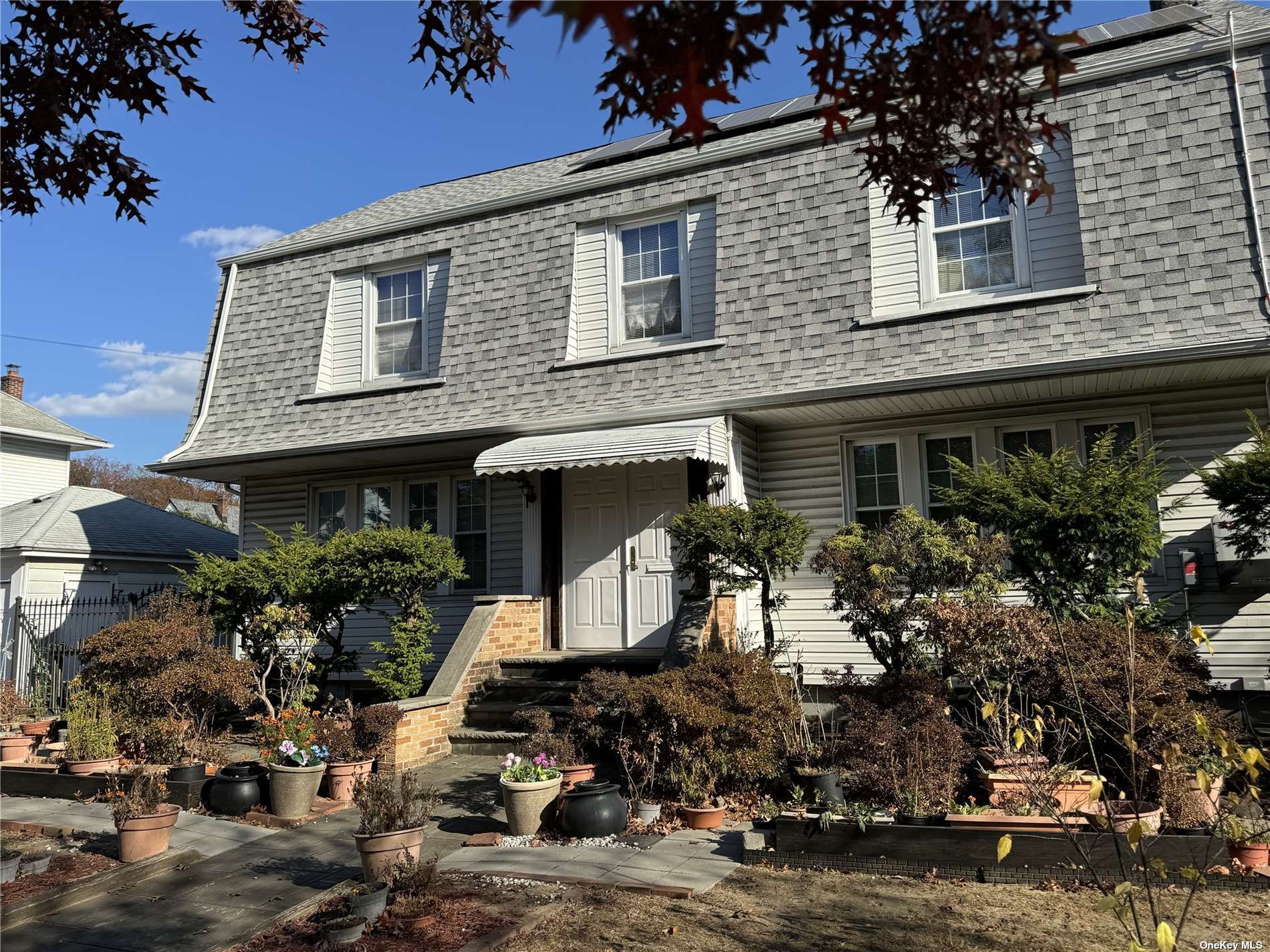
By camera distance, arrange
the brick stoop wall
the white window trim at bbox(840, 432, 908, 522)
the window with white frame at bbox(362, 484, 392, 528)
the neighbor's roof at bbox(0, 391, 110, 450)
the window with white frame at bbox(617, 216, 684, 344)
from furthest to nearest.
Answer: the neighbor's roof at bbox(0, 391, 110, 450) < the window with white frame at bbox(362, 484, 392, 528) < the window with white frame at bbox(617, 216, 684, 344) < the white window trim at bbox(840, 432, 908, 522) < the brick stoop wall

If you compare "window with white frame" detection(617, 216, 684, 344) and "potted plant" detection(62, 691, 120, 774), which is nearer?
"potted plant" detection(62, 691, 120, 774)

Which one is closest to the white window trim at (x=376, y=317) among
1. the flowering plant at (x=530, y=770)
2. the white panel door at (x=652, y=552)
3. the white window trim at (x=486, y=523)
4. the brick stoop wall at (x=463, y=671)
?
the white window trim at (x=486, y=523)

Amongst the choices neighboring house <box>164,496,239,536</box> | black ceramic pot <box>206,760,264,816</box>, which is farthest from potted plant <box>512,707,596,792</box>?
neighboring house <box>164,496,239,536</box>

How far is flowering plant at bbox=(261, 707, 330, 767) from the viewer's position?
7859 millimetres

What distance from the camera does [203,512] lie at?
1503 inches

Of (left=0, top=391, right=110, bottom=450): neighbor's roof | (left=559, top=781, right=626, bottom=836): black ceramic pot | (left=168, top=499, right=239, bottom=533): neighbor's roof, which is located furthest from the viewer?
(left=168, top=499, right=239, bottom=533): neighbor's roof

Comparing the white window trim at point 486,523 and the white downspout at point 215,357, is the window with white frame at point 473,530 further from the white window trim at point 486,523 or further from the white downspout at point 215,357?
the white downspout at point 215,357

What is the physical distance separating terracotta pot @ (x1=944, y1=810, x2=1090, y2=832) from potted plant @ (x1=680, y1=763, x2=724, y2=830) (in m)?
1.83

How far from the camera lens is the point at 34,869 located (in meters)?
6.06

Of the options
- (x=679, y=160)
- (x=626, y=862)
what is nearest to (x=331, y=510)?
(x=679, y=160)

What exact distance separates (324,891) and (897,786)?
12.3 feet

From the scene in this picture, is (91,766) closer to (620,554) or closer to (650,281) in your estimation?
(620,554)

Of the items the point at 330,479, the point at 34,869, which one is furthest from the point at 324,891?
the point at 330,479

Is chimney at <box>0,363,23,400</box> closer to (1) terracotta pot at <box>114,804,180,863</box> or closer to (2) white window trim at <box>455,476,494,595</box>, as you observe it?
(2) white window trim at <box>455,476,494,595</box>
